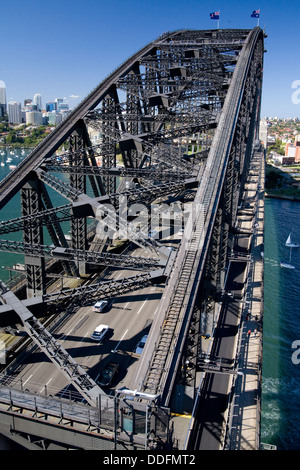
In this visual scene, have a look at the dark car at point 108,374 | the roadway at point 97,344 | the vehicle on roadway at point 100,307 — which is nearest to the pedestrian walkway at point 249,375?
the roadway at point 97,344

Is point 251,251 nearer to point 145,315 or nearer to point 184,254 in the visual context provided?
point 145,315

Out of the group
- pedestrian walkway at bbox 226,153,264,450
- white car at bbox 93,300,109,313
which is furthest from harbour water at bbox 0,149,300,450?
white car at bbox 93,300,109,313

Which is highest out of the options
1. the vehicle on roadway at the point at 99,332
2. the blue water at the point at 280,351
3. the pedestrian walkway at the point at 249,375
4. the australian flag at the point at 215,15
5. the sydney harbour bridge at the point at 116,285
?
the australian flag at the point at 215,15

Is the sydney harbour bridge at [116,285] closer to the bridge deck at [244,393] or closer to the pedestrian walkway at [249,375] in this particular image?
the bridge deck at [244,393]

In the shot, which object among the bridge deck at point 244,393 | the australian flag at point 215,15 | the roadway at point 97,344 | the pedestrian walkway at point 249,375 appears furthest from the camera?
the australian flag at point 215,15

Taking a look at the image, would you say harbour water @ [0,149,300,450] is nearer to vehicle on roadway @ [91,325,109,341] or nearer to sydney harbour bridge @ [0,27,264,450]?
sydney harbour bridge @ [0,27,264,450]

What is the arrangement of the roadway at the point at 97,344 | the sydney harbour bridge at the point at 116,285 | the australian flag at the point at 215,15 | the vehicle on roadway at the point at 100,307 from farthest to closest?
1. the australian flag at the point at 215,15
2. the vehicle on roadway at the point at 100,307
3. the roadway at the point at 97,344
4. the sydney harbour bridge at the point at 116,285

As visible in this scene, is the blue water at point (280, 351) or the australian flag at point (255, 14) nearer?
the blue water at point (280, 351)
